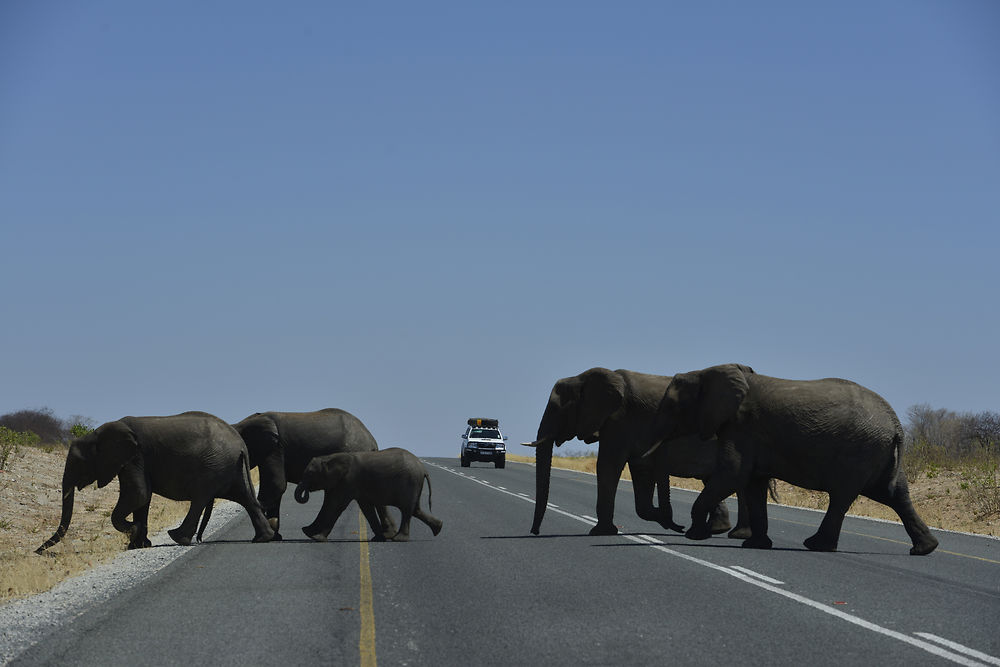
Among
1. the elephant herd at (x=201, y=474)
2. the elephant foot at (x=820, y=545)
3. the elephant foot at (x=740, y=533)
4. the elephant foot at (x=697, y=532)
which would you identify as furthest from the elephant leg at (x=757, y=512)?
the elephant herd at (x=201, y=474)

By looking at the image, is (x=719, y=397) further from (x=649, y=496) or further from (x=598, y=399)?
(x=649, y=496)

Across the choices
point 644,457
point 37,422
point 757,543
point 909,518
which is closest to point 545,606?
point 757,543

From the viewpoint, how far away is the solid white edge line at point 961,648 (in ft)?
26.0

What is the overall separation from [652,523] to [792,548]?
4.81 m

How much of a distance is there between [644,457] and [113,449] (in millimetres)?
7968

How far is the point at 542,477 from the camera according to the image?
1839cm

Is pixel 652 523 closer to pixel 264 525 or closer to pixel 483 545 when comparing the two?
pixel 483 545

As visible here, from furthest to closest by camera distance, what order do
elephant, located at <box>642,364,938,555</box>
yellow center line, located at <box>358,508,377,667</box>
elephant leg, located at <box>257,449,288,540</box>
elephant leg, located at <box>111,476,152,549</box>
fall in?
elephant leg, located at <box>257,449,288,540</box> → elephant leg, located at <box>111,476,152,549</box> → elephant, located at <box>642,364,938,555</box> → yellow center line, located at <box>358,508,377,667</box>

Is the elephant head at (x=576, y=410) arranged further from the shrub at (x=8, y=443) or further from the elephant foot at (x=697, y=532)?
the shrub at (x=8, y=443)

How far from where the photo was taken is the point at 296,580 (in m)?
12.3

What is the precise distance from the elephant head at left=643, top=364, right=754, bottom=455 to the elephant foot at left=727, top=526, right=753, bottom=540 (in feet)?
5.14

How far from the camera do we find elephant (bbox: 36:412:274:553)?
54.2 ft

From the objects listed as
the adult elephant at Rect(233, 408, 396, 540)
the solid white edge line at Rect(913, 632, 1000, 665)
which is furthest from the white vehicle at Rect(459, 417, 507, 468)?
the solid white edge line at Rect(913, 632, 1000, 665)

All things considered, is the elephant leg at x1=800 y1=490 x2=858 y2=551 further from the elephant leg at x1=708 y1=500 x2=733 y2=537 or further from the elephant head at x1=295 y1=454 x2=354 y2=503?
→ the elephant head at x1=295 y1=454 x2=354 y2=503
